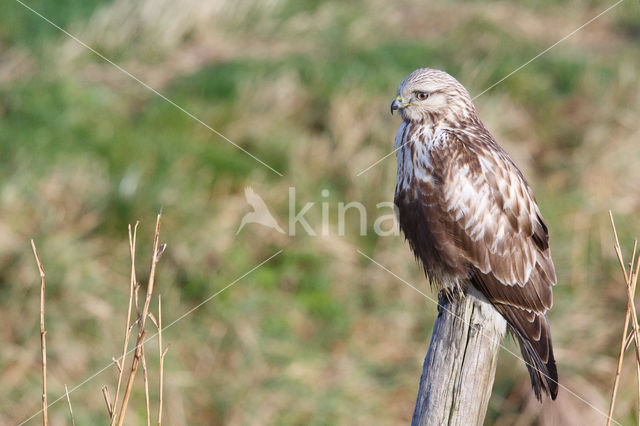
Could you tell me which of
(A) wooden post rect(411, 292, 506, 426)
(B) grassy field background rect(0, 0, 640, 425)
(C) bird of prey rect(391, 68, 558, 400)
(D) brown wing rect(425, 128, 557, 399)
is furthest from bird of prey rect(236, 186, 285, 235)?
(A) wooden post rect(411, 292, 506, 426)

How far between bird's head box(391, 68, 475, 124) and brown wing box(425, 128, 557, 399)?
12.6 inches

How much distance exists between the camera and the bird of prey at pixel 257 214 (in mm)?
7269

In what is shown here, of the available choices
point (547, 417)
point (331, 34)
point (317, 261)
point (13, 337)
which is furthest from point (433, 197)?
point (331, 34)

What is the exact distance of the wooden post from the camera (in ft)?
10.0

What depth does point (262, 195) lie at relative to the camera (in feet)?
24.4

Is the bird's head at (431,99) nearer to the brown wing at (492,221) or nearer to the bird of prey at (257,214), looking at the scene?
the brown wing at (492,221)

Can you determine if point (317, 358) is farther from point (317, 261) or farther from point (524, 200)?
point (524, 200)

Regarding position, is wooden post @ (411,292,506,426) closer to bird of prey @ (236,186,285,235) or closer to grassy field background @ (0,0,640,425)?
grassy field background @ (0,0,640,425)

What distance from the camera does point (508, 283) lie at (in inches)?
149

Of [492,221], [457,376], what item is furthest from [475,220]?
[457,376]

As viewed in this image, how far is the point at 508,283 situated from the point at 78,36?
677 cm

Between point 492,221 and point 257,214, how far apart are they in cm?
368

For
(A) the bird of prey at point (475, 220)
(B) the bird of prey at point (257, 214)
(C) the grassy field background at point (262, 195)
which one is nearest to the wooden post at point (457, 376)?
(A) the bird of prey at point (475, 220)

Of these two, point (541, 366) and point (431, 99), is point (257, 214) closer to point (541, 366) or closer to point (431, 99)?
point (431, 99)
